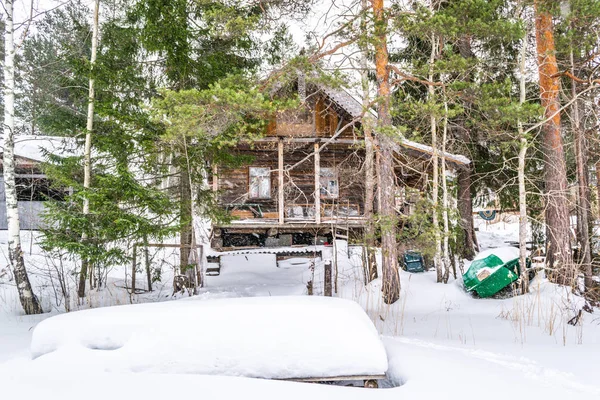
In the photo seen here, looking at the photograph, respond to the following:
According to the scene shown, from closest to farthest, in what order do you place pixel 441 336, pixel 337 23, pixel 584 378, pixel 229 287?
pixel 584 378, pixel 441 336, pixel 337 23, pixel 229 287

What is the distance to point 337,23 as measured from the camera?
8.32 meters

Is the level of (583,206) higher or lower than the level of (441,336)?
higher

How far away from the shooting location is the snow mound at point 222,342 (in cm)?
328

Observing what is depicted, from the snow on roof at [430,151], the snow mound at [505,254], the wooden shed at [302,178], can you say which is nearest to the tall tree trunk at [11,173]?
the wooden shed at [302,178]

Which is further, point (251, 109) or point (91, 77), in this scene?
point (91, 77)

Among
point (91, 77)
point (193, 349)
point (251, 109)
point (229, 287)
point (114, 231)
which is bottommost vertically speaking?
point (229, 287)

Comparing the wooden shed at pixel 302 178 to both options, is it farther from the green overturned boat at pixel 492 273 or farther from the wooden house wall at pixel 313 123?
the green overturned boat at pixel 492 273

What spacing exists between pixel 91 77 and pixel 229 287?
20.1 ft

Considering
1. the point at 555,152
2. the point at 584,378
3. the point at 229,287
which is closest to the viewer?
the point at 584,378

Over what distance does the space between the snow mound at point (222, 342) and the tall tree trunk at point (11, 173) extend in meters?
5.35

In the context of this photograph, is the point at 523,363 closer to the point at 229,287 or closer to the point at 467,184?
the point at 229,287

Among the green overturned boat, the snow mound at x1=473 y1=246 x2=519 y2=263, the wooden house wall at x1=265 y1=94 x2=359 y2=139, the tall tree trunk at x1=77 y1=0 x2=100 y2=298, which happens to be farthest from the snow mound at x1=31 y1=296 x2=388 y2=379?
the wooden house wall at x1=265 y1=94 x2=359 y2=139

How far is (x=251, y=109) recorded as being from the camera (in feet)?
23.4

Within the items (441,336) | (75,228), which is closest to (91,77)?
(75,228)
